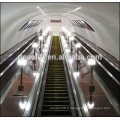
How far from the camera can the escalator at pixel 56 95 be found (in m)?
7.66

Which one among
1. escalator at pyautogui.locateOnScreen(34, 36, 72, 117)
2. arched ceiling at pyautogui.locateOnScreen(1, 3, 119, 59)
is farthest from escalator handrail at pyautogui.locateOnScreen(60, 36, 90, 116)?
arched ceiling at pyautogui.locateOnScreen(1, 3, 119, 59)

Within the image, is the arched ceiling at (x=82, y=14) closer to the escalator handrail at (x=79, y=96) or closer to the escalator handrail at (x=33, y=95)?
the escalator handrail at (x=79, y=96)

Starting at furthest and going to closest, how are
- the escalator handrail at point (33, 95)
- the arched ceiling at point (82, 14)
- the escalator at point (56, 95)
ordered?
the escalator at point (56, 95) → the arched ceiling at point (82, 14) → the escalator handrail at point (33, 95)

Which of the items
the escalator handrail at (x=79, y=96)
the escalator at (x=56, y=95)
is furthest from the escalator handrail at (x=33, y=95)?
the escalator handrail at (x=79, y=96)

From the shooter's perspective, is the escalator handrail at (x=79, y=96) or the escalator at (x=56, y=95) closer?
the escalator handrail at (x=79, y=96)

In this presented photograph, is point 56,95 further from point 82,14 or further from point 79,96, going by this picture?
point 82,14

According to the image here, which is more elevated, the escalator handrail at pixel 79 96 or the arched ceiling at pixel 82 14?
the arched ceiling at pixel 82 14

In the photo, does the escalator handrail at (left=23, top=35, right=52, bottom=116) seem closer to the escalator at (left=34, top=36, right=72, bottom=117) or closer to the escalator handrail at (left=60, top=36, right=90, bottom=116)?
the escalator at (left=34, top=36, right=72, bottom=117)

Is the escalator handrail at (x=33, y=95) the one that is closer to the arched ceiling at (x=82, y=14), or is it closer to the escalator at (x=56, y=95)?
the escalator at (x=56, y=95)

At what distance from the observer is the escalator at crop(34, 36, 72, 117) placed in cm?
766

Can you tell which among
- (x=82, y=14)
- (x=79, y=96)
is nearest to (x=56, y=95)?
(x=79, y=96)

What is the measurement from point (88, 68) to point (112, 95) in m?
4.06

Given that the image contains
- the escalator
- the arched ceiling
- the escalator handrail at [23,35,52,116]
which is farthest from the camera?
the escalator

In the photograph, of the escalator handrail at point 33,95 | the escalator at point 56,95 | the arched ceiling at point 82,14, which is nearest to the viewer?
the escalator handrail at point 33,95
